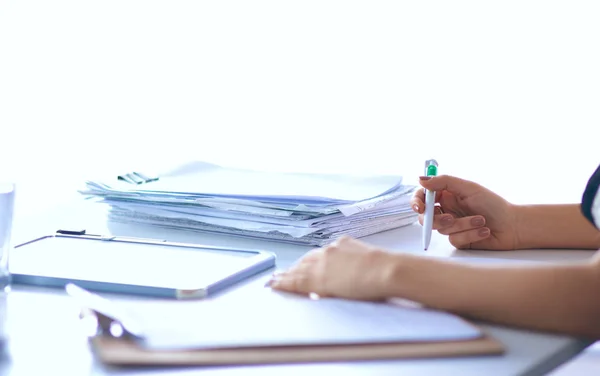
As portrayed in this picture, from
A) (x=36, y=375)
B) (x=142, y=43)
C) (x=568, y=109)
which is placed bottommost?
(x=36, y=375)

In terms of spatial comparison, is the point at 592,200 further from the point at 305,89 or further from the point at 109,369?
the point at 305,89

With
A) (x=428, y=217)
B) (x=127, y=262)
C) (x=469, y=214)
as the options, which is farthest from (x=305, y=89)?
(x=127, y=262)

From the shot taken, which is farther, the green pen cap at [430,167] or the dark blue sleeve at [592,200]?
the green pen cap at [430,167]

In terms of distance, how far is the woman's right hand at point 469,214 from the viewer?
138 centimetres

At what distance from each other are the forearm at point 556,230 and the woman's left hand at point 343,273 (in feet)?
1.44

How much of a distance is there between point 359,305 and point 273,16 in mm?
1984

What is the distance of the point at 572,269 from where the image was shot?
0.97 m

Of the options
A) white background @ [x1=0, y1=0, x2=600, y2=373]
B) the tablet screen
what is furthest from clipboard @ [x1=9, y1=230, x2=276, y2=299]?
white background @ [x1=0, y1=0, x2=600, y2=373]

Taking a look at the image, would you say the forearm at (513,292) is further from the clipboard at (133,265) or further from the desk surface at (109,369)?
the clipboard at (133,265)

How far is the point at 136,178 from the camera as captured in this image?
158 centimetres

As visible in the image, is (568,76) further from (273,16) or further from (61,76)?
(61,76)

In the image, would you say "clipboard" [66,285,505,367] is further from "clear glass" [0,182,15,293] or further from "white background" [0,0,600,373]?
"white background" [0,0,600,373]

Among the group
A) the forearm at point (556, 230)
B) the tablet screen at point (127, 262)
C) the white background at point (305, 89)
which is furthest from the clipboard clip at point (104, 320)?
the white background at point (305, 89)

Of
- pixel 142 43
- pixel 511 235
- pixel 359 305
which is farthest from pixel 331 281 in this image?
pixel 142 43
